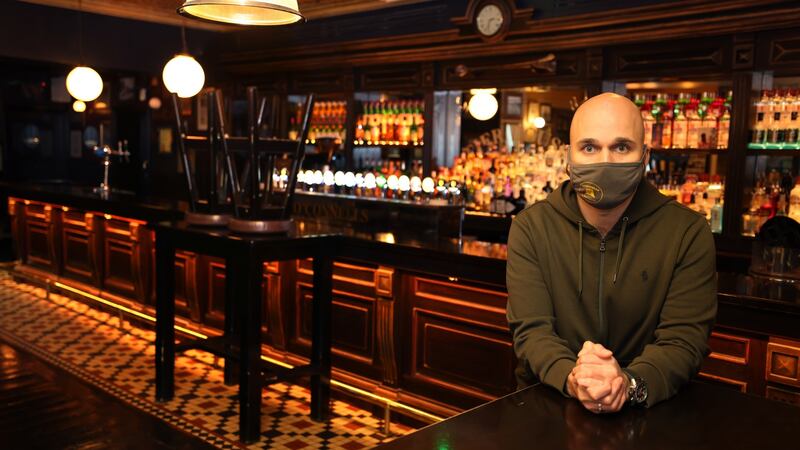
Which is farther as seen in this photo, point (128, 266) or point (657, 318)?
point (128, 266)

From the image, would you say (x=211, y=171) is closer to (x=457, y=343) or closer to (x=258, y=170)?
(x=258, y=170)

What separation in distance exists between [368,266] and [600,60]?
2.84 metres

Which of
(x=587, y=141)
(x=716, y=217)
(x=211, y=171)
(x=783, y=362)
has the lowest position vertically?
(x=783, y=362)

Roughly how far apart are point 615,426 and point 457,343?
255 centimetres

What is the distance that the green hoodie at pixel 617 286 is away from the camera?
1847 mm

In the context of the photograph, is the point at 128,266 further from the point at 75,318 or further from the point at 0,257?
the point at 0,257

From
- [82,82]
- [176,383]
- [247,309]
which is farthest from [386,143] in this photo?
[247,309]

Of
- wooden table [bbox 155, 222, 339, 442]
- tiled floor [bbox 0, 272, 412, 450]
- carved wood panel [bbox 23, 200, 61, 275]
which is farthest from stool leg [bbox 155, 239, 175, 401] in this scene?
carved wood panel [bbox 23, 200, 61, 275]

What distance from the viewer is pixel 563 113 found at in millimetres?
7562

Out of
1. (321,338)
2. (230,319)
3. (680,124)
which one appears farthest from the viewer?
(680,124)

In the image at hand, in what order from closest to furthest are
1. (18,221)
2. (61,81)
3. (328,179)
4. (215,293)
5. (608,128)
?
1. (608,128)
2. (215,293)
3. (328,179)
4. (18,221)
5. (61,81)

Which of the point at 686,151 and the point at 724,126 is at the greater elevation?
the point at 724,126

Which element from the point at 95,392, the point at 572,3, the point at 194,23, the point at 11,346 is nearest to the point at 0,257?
the point at 194,23

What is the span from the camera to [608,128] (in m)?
1.83
